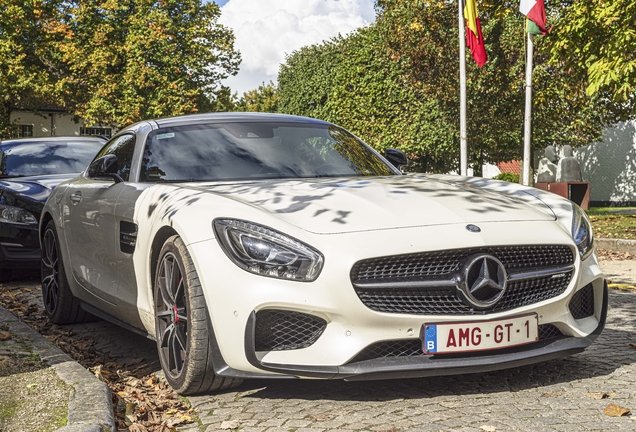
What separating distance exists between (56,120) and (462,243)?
168ft

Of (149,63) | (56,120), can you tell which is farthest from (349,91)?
(56,120)

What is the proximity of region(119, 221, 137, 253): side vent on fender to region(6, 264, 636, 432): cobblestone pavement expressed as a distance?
1.08 m

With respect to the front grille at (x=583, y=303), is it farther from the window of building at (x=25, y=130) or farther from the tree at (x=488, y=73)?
the window of building at (x=25, y=130)

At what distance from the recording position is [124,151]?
19.1ft

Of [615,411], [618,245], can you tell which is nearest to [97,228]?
[615,411]

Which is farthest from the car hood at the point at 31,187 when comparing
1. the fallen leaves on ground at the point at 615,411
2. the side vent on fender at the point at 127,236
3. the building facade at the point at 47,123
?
the building facade at the point at 47,123

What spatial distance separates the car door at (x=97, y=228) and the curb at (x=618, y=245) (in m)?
8.67

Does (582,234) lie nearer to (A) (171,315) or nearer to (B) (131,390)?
(A) (171,315)

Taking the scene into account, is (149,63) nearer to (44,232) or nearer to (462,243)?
(44,232)

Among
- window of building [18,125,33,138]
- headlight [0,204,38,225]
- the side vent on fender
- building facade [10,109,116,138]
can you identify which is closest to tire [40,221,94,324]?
the side vent on fender

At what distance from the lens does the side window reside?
5.53m

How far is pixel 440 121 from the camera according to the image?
30.3m

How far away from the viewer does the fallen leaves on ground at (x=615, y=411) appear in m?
3.77

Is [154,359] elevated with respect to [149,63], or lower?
lower
